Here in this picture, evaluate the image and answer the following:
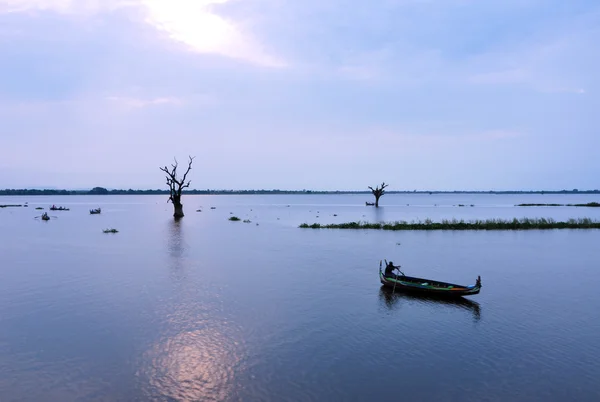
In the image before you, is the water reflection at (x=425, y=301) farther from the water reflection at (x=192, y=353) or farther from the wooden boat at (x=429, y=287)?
the water reflection at (x=192, y=353)

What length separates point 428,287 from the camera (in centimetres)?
2519

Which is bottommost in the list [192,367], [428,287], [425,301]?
[425,301]

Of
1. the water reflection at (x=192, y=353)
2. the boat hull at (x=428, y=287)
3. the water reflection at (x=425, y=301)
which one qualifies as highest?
the boat hull at (x=428, y=287)

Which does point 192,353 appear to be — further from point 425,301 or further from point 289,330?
point 425,301

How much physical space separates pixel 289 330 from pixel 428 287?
34.8ft

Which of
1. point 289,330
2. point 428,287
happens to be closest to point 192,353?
point 289,330

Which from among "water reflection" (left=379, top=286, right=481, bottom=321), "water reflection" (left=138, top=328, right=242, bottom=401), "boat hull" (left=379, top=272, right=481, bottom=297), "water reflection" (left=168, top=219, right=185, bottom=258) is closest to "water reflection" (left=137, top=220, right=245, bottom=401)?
"water reflection" (left=138, top=328, right=242, bottom=401)

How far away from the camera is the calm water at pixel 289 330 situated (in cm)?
1338

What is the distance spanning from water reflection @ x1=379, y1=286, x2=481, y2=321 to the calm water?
18 centimetres

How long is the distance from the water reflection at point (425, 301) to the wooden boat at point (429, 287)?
0.41 metres

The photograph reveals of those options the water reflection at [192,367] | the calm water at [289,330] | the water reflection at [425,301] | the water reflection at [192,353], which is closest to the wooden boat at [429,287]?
the water reflection at [425,301]

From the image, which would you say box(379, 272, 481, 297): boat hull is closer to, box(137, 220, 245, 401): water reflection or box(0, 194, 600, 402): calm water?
box(0, 194, 600, 402): calm water

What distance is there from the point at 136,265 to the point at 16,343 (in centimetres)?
1814

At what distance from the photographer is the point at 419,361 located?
606 inches
